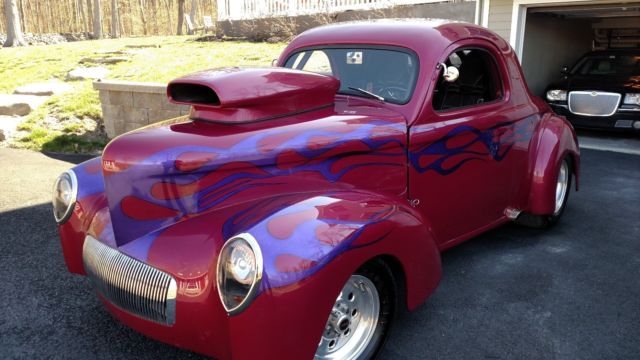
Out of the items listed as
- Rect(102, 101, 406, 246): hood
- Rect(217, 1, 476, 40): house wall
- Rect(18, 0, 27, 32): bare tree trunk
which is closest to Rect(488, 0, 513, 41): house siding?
Rect(217, 1, 476, 40): house wall

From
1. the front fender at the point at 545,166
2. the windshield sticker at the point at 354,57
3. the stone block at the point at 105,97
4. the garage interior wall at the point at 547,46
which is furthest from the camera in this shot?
the garage interior wall at the point at 547,46

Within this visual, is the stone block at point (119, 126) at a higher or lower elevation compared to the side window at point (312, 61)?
lower

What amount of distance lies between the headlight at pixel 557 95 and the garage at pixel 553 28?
3.03 feet

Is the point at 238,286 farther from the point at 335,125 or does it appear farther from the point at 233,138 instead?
the point at 335,125

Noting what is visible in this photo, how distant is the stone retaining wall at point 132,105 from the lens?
7.12 meters

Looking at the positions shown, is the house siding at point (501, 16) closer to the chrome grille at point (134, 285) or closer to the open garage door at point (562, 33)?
the open garage door at point (562, 33)

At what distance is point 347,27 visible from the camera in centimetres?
381

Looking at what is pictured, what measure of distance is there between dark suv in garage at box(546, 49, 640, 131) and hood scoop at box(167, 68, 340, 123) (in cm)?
731

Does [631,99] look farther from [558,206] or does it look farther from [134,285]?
[134,285]

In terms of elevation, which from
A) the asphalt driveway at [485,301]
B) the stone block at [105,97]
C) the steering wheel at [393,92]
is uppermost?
the steering wheel at [393,92]

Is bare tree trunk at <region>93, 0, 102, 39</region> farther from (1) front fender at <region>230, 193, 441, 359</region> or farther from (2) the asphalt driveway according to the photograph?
(1) front fender at <region>230, 193, 441, 359</region>

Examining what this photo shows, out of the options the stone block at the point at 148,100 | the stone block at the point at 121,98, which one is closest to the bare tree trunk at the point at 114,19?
the stone block at the point at 121,98

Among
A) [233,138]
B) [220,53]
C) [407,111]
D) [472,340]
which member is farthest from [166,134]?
[220,53]

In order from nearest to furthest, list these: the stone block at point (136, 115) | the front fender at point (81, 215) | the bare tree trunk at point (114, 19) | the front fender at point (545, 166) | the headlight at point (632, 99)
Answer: the front fender at point (81, 215) → the front fender at point (545, 166) → the stone block at point (136, 115) → the headlight at point (632, 99) → the bare tree trunk at point (114, 19)
